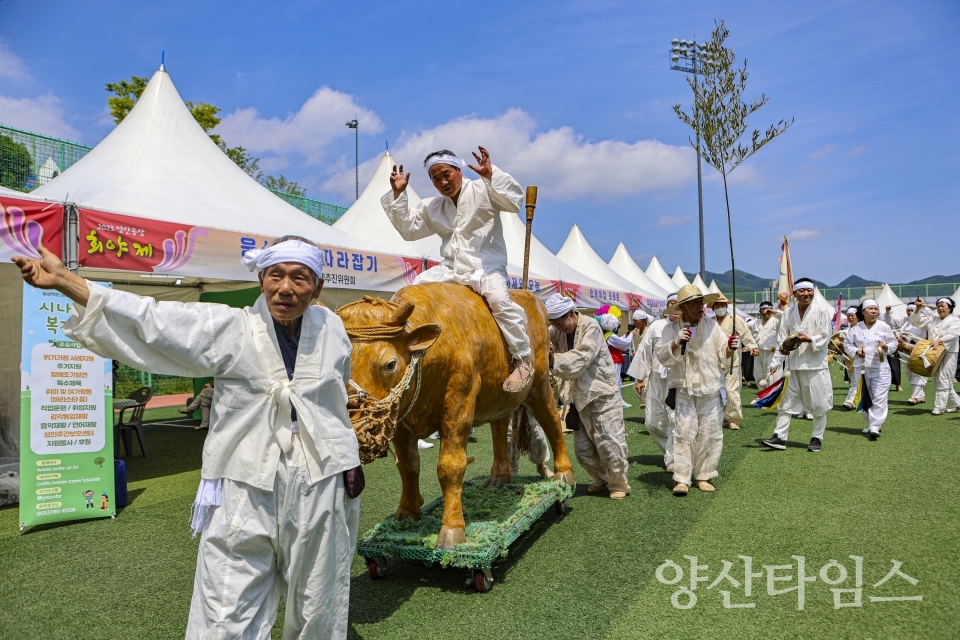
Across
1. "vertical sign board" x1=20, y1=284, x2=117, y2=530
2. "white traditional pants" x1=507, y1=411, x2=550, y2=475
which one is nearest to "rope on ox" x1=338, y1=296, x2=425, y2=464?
"white traditional pants" x1=507, y1=411, x2=550, y2=475

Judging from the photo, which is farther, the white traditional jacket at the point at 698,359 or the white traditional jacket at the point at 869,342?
the white traditional jacket at the point at 869,342

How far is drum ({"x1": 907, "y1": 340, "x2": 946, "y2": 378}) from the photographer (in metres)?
10.2

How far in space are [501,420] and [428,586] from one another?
5.86 feet

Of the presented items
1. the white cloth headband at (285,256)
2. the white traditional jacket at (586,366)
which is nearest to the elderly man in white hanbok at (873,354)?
the white traditional jacket at (586,366)

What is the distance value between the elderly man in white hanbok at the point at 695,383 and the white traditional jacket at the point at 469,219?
202 cm

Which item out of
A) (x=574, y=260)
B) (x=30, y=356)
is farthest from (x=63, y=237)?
(x=574, y=260)

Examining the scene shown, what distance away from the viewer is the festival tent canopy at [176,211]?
6473mm

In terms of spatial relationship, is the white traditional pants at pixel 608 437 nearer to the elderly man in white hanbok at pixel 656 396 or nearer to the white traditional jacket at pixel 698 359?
the white traditional jacket at pixel 698 359

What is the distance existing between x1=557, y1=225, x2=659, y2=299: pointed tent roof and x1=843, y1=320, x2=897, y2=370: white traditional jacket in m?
11.5

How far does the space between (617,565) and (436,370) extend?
67.8 inches

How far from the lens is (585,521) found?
517 centimetres

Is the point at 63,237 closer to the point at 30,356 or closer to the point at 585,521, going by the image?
the point at 30,356

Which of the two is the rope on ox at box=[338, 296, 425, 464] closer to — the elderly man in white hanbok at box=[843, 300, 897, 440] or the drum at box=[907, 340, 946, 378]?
the elderly man in white hanbok at box=[843, 300, 897, 440]

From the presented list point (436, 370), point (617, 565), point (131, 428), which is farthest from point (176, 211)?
point (617, 565)
